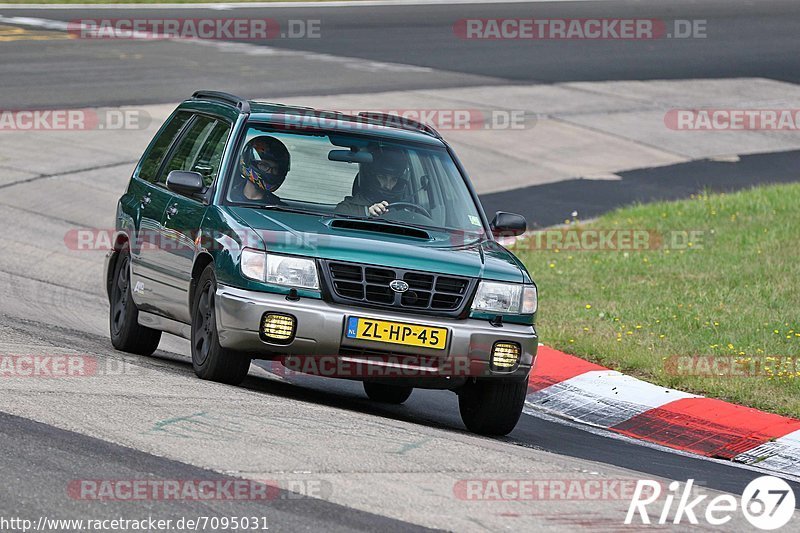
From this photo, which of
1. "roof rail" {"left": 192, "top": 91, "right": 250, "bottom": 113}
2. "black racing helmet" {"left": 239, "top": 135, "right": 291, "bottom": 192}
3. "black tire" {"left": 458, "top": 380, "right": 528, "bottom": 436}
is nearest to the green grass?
"black tire" {"left": 458, "top": 380, "right": 528, "bottom": 436}

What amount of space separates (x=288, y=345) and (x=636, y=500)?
233cm

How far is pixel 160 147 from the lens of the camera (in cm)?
1037

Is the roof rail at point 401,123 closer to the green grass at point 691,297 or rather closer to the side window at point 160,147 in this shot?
the side window at point 160,147

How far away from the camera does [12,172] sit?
17875 millimetres

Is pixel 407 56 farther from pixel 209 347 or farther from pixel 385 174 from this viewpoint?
pixel 209 347

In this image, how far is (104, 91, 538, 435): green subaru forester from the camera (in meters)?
8.04

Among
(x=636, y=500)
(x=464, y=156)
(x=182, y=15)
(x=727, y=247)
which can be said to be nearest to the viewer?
(x=636, y=500)

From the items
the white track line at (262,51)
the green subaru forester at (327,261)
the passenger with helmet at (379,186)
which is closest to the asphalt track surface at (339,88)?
the green subaru forester at (327,261)

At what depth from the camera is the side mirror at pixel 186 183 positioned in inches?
349

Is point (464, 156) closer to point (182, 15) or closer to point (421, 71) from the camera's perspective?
point (421, 71)

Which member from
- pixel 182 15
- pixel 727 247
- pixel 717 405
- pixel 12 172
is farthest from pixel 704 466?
pixel 182 15

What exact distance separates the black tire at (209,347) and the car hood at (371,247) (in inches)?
18.0

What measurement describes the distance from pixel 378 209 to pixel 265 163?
30.3 inches

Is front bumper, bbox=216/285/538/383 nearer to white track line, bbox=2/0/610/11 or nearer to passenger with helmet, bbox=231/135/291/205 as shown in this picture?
passenger with helmet, bbox=231/135/291/205
